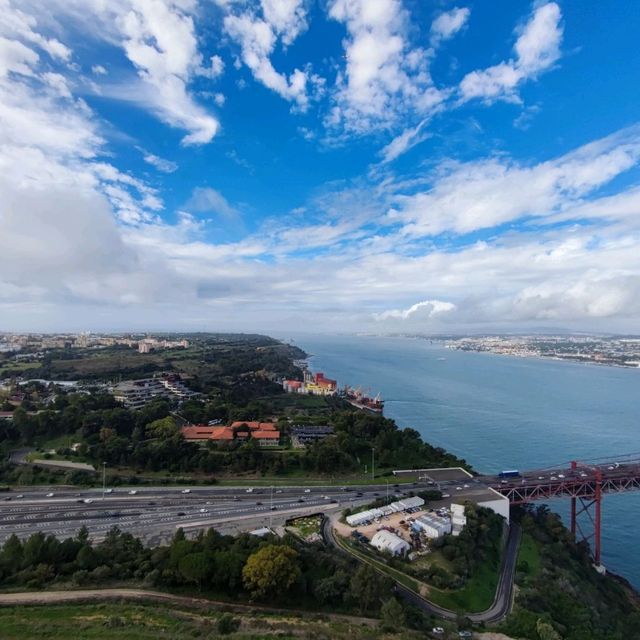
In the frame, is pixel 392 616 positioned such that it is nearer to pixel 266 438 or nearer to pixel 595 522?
pixel 595 522

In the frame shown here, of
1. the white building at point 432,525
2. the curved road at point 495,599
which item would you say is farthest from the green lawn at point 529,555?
the white building at point 432,525

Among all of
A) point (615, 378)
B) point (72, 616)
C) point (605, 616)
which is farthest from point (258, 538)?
point (615, 378)

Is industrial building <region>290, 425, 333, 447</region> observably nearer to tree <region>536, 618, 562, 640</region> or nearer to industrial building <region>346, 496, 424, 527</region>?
industrial building <region>346, 496, 424, 527</region>

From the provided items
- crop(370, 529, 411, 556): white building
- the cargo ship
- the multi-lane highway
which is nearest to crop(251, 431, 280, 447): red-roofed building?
the multi-lane highway

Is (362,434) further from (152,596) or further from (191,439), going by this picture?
(152,596)

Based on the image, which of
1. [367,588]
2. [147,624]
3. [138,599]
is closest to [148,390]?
[138,599]
